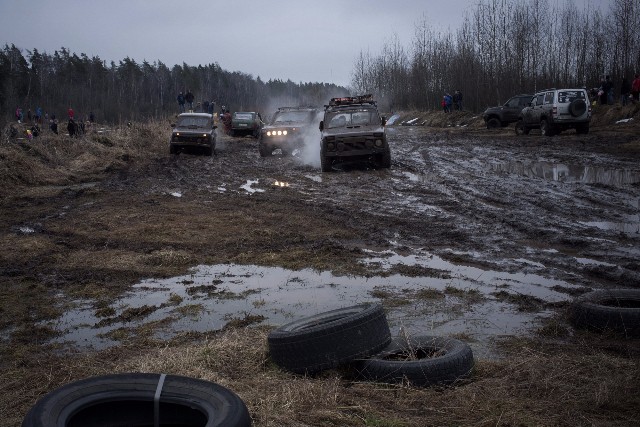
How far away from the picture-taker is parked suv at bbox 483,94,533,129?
34375 millimetres

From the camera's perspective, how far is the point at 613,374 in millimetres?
4453

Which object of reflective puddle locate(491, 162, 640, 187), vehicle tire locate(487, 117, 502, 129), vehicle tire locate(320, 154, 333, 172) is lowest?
reflective puddle locate(491, 162, 640, 187)

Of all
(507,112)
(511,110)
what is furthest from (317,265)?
(507,112)

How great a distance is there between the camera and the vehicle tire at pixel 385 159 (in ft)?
62.8

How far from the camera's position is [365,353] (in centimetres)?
475

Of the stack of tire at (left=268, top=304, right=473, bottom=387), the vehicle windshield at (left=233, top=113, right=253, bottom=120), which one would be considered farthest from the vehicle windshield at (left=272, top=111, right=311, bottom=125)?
the stack of tire at (left=268, top=304, right=473, bottom=387)

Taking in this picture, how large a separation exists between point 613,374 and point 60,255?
771 centimetres

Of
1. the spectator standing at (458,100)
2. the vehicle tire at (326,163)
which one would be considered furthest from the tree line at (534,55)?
the vehicle tire at (326,163)

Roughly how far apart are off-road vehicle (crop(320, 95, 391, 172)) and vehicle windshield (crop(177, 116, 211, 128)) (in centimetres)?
1076

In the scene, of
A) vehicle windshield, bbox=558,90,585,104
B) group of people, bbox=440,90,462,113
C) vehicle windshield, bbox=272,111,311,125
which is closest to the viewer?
vehicle windshield, bbox=558,90,585,104

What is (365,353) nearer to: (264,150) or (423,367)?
(423,367)

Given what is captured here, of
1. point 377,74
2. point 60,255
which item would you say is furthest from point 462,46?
point 60,255

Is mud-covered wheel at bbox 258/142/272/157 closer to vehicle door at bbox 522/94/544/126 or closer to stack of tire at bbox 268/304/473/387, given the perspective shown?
vehicle door at bbox 522/94/544/126

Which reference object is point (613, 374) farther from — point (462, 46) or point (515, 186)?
point (462, 46)
